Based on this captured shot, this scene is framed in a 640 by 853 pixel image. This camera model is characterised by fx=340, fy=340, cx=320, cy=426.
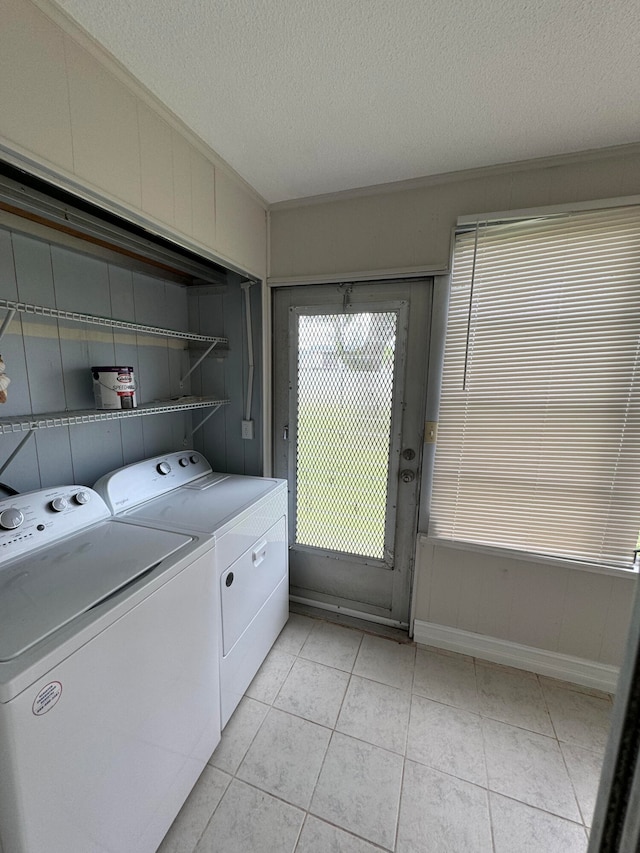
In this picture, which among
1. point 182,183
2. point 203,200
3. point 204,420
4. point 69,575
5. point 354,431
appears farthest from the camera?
point 204,420

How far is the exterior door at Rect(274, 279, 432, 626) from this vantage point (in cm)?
183

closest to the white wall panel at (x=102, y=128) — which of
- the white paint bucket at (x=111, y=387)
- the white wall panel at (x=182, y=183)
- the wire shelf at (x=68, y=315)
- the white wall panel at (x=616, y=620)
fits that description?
the white wall panel at (x=182, y=183)

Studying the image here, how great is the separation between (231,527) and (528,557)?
1460 millimetres

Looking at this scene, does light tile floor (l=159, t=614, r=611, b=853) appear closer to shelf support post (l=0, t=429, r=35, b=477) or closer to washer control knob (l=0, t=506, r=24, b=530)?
washer control knob (l=0, t=506, r=24, b=530)

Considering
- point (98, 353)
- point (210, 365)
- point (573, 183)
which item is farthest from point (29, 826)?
point (573, 183)

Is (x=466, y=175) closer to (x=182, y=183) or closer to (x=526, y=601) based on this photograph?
(x=182, y=183)

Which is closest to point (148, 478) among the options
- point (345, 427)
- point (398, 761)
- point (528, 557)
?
point (345, 427)

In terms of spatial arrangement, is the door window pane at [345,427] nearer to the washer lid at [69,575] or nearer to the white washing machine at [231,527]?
the white washing machine at [231,527]

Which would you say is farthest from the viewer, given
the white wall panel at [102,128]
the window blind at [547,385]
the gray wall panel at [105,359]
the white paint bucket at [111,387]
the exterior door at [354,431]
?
the exterior door at [354,431]

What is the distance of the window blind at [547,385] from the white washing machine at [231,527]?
1.01 m

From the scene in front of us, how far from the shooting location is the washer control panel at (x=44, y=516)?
1.04 meters

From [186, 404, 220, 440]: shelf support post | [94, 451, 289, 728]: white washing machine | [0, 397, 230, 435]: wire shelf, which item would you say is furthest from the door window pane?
[0, 397, 230, 435]: wire shelf

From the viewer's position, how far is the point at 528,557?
1702 mm

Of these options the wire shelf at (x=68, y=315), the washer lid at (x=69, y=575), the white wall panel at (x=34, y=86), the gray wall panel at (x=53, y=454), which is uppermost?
the white wall panel at (x=34, y=86)
